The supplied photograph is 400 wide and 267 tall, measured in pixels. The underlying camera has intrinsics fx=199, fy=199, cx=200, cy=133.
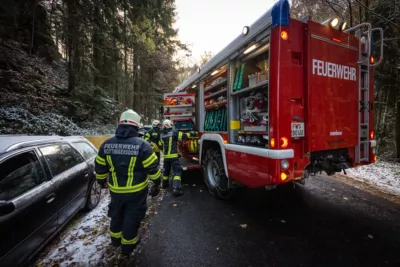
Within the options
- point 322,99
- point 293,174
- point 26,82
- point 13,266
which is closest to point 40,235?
point 13,266

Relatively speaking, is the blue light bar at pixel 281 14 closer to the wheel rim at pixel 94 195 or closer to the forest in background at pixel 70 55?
the wheel rim at pixel 94 195

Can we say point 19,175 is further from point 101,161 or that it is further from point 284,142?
point 284,142

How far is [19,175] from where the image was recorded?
7.52 feet

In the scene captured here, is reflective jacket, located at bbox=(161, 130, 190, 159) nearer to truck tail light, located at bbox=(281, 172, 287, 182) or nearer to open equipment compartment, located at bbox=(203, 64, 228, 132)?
open equipment compartment, located at bbox=(203, 64, 228, 132)

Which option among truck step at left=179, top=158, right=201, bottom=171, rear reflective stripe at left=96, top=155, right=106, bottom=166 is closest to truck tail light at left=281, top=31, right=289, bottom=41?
rear reflective stripe at left=96, top=155, right=106, bottom=166

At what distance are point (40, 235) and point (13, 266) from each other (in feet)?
1.37

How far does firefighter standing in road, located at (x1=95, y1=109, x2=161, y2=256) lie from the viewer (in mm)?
2396

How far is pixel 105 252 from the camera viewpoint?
8.47 ft

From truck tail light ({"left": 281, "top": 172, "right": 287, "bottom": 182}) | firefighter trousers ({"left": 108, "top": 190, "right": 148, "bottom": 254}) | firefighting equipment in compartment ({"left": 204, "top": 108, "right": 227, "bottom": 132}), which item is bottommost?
firefighter trousers ({"left": 108, "top": 190, "right": 148, "bottom": 254})

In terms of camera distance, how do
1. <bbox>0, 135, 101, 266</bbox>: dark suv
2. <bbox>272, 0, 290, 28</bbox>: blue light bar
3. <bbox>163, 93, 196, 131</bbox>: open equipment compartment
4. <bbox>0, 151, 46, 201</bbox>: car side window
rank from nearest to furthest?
1. <bbox>0, 135, 101, 266</bbox>: dark suv
2. <bbox>0, 151, 46, 201</bbox>: car side window
3. <bbox>272, 0, 290, 28</bbox>: blue light bar
4. <bbox>163, 93, 196, 131</bbox>: open equipment compartment

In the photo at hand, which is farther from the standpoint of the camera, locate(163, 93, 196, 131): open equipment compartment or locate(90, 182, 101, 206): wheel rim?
locate(163, 93, 196, 131): open equipment compartment

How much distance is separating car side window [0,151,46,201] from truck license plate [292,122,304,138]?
332cm

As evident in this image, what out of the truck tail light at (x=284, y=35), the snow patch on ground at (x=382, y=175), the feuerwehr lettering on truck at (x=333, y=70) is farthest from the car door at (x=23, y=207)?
the snow patch on ground at (x=382, y=175)

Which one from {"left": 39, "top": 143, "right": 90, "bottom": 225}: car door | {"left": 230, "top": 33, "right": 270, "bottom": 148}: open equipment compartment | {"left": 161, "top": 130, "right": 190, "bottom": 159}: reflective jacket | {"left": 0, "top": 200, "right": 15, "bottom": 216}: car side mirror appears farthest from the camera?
{"left": 161, "top": 130, "right": 190, "bottom": 159}: reflective jacket
